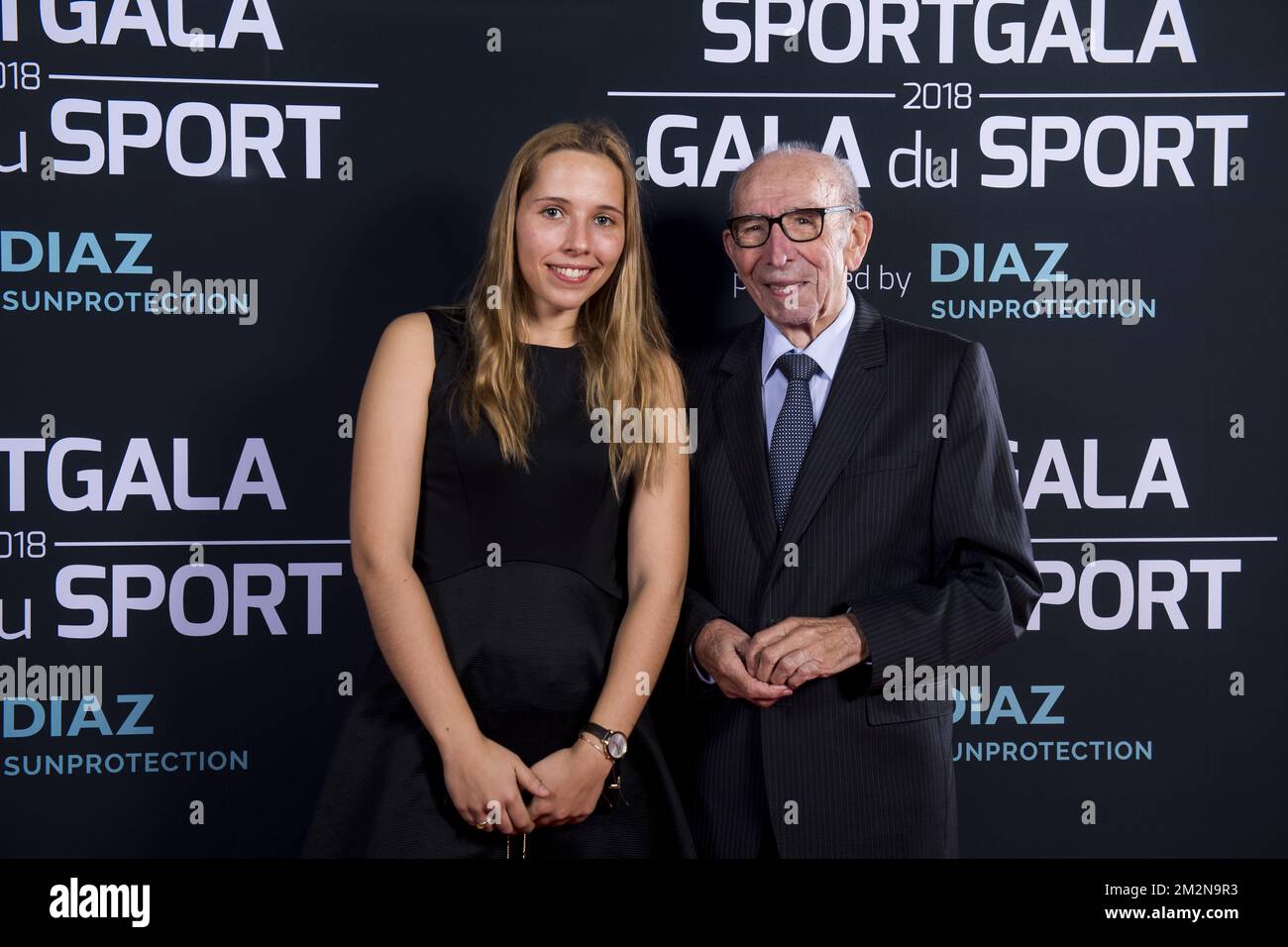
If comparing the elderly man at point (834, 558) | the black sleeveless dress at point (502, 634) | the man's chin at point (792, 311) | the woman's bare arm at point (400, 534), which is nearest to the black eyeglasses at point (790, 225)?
the elderly man at point (834, 558)

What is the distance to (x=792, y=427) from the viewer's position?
2363 millimetres

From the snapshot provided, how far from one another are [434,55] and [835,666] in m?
1.76

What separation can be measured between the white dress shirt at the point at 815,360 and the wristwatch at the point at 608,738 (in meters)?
0.25

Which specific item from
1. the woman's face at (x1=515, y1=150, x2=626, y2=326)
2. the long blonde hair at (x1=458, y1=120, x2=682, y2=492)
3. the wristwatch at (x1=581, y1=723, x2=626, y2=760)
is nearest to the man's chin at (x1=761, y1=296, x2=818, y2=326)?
the long blonde hair at (x1=458, y1=120, x2=682, y2=492)

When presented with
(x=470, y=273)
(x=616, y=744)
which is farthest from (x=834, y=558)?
(x=470, y=273)

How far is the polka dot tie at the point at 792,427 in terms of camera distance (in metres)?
2.35

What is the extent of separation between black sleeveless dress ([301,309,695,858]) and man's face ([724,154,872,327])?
0.45 meters

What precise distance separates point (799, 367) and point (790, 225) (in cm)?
29

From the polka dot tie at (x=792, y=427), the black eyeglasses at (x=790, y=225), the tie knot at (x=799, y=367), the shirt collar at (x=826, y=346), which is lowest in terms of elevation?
the polka dot tie at (x=792, y=427)

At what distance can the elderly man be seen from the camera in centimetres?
223

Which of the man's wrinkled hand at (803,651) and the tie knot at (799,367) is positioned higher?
the tie knot at (799,367)

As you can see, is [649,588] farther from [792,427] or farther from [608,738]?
[792,427]

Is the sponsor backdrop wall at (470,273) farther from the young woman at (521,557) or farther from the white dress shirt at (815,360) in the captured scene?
the young woman at (521,557)

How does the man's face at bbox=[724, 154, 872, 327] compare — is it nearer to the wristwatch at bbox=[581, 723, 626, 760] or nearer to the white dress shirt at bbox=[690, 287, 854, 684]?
the white dress shirt at bbox=[690, 287, 854, 684]
